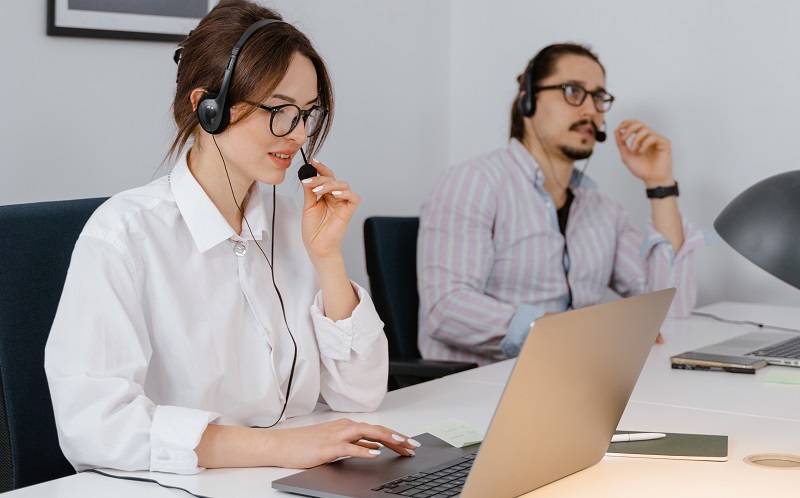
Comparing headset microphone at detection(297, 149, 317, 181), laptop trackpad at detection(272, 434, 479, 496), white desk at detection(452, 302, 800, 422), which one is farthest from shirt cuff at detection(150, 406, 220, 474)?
white desk at detection(452, 302, 800, 422)

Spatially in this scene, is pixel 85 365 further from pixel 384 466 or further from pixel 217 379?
pixel 384 466

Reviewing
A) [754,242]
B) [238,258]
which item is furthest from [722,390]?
A: [238,258]

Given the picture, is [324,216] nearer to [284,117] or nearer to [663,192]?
[284,117]

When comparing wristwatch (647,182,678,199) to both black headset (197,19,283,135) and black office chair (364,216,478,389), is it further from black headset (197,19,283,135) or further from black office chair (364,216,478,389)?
black headset (197,19,283,135)

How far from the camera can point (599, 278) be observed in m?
2.68

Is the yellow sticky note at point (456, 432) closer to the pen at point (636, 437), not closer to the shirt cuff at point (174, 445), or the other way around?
the pen at point (636, 437)

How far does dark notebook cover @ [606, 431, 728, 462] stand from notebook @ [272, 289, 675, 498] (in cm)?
7

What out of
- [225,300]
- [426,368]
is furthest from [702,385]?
[225,300]

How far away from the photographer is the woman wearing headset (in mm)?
1205

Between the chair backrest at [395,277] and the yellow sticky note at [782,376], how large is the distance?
0.90m

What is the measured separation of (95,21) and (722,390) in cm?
151

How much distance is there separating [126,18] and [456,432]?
1.35 metres

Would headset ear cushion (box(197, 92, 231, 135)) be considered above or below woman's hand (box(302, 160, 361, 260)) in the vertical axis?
above

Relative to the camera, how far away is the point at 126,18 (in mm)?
2225
